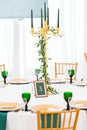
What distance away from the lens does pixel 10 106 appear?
8.95ft

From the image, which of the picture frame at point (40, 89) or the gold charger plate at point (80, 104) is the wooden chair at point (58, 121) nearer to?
the gold charger plate at point (80, 104)

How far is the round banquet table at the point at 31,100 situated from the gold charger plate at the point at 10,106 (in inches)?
3.2

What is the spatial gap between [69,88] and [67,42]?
2022mm

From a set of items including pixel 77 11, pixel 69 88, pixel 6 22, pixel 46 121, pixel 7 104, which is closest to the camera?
pixel 46 121

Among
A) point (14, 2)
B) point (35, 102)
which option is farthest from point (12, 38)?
point (35, 102)

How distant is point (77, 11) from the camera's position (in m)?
5.36

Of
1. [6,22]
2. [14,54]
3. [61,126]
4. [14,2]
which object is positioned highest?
[14,2]

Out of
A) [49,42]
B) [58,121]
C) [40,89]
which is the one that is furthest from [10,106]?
[49,42]

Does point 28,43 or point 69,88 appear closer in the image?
point 69,88

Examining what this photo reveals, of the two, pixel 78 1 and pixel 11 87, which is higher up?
pixel 78 1

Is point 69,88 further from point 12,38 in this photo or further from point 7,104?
point 12,38

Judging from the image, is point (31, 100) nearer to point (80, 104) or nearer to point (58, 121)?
point (80, 104)

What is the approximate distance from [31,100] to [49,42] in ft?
8.14

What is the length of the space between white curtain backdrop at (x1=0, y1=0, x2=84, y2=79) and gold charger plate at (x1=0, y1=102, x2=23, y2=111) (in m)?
2.13
